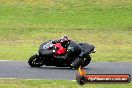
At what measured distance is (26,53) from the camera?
26.4 m

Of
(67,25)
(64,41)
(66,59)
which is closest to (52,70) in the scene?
(66,59)

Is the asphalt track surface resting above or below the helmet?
below

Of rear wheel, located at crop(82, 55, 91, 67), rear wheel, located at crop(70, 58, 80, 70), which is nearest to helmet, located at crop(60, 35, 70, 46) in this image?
rear wheel, located at crop(70, 58, 80, 70)

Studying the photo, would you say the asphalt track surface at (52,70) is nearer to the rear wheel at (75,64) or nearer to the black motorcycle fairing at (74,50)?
the rear wheel at (75,64)

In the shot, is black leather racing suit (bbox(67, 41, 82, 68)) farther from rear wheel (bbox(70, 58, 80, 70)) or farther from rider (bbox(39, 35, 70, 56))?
rider (bbox(39, 35, 70, 56))

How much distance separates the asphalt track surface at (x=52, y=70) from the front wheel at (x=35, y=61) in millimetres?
184

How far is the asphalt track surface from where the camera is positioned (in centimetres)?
2005

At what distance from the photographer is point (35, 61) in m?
22.0

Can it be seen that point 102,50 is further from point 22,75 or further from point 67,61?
point 22,75

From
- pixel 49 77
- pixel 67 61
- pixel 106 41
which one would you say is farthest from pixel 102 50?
pixel 49 77

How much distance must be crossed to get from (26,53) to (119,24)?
13287mm

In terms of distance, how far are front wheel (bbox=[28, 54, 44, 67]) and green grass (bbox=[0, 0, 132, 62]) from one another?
8.53 feet

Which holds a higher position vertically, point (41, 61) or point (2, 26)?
point (41, 61)

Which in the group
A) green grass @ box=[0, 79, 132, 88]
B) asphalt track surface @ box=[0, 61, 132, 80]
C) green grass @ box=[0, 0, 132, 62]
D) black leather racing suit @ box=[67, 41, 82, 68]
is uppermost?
green grass @ box=[0, 79, 132, 88]
